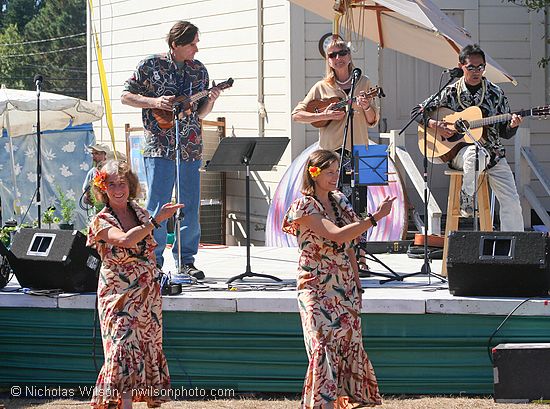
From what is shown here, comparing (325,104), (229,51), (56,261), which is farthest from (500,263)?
(229,51)

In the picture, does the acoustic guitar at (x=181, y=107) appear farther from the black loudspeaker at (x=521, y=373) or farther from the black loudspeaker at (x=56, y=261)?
the black loudspeaker at (x=521, y=373)

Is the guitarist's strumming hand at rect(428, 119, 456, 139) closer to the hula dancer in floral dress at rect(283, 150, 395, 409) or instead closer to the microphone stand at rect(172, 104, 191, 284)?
the microphone stand at rect(172, 104, 191, 284)

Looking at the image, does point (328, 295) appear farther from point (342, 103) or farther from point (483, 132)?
point (483, 132)

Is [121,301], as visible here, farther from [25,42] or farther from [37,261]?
[25,42]

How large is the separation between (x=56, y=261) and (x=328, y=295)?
A: 2.41 metres

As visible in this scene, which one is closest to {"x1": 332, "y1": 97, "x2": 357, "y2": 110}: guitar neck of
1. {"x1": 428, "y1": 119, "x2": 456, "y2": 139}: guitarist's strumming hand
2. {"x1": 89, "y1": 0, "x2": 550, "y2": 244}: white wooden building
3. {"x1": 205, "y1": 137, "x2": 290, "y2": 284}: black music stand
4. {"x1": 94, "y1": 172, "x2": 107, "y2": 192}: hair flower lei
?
{"x1": 205, "y1": 137, "x2": 290, "y2": 284}: black music stand

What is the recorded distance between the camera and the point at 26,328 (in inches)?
293

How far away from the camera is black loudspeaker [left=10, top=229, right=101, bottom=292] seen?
281 inches

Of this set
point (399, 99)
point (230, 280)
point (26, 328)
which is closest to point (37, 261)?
point (26, 328)

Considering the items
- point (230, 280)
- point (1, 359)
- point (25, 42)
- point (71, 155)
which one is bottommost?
point (1, 359)

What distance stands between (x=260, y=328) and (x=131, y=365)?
1385 mm

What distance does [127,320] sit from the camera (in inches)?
227

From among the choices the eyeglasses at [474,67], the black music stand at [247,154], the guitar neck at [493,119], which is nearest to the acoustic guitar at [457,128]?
the guitar neck at [493,119]

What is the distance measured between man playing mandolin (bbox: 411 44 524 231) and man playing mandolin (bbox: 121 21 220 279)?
167 cm
